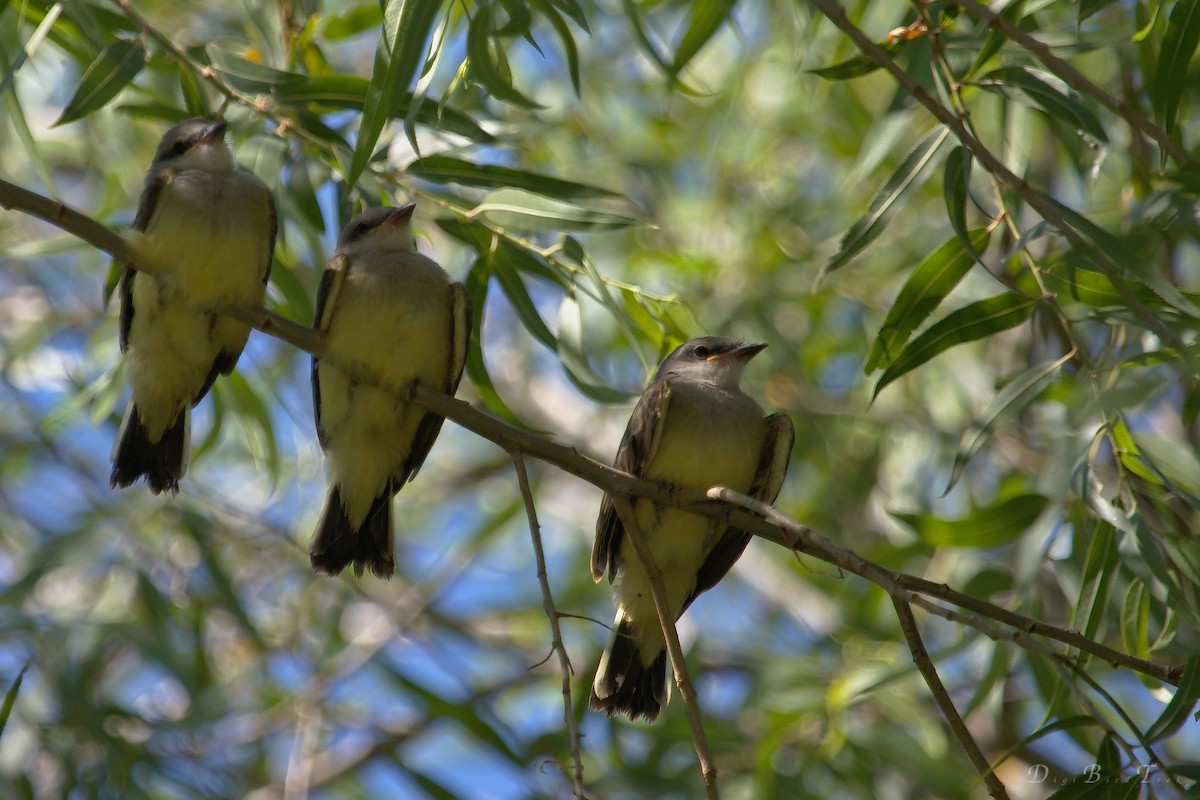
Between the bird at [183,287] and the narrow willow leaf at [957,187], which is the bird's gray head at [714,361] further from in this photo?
the bird at [183,287]

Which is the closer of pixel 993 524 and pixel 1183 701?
pixel 1183 701

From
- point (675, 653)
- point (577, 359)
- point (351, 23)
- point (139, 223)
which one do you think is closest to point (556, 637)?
point (675, 653)

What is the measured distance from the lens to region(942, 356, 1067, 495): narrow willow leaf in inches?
165

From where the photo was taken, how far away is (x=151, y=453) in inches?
207

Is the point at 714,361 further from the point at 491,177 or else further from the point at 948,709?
the point at 948,709

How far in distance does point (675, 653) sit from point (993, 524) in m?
1.84

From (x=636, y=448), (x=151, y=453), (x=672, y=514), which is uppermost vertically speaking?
(x=636, y=448)

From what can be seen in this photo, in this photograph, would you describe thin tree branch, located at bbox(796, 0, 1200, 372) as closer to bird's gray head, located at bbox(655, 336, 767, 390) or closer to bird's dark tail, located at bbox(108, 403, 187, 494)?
bird's gray head, located at bbox(655, 336, 767, 390)

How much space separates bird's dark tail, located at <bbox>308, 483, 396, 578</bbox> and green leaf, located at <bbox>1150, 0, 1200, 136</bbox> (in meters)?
3.29

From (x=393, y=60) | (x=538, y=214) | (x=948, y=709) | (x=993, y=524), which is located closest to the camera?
(x=948, y=709)

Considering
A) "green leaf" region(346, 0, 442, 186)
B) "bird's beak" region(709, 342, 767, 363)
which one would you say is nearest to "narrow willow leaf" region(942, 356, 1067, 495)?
"bird's beak" region(709, 342, 767, 363)

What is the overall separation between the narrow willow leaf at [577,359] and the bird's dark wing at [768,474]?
85 cm

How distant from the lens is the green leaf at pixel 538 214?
4547 mm

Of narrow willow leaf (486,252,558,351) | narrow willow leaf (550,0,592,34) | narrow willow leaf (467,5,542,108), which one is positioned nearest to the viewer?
narrow willow leaf (550,0,592,34)
